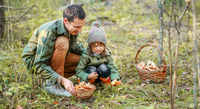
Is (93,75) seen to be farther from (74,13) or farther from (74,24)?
(74,13)

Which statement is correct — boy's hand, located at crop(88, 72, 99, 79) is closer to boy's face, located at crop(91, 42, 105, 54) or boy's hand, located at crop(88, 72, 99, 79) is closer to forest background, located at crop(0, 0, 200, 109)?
forest background, located at crop(0, 0, 200, 109)

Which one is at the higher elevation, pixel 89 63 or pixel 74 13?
pixel 74 13

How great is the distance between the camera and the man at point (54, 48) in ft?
8.20

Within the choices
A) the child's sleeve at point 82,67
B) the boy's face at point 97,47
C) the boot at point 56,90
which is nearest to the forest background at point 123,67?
the boot at point 56,90

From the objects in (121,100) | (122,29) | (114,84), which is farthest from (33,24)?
(121,100)

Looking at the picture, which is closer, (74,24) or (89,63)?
(74,24)

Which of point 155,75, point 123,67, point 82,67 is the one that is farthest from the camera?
point 123,67

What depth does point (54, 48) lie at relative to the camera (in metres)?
2.67

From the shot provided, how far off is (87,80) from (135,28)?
10.8ft

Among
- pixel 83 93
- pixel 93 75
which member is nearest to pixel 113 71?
pixel 93 75

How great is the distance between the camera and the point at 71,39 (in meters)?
2.94

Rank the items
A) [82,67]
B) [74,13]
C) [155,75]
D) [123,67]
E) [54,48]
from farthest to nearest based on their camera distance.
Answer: [123,67] → [82,67] → [155,75] → [54,48] → [74,13]

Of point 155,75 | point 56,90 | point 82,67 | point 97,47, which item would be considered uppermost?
point 97,47

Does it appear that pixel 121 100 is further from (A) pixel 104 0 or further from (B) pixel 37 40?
(A) pixel 104 0
